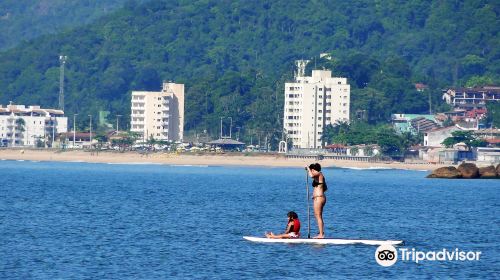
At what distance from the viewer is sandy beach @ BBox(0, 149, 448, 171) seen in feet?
588

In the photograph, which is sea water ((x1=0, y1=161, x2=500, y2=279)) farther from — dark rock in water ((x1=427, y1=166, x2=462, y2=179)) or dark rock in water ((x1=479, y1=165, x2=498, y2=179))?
dark rock in water ((x1=479, y1=165, x2=498, y2=179))

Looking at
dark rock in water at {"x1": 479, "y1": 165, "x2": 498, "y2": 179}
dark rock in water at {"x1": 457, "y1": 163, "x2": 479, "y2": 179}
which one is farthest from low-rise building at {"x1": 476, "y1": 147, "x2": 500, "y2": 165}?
dark rock in water at {"x1": 457, "y1": 163, "x2": 479, "y2": 179}

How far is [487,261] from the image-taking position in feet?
136

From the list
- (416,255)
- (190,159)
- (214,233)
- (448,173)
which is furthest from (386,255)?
(190,159)

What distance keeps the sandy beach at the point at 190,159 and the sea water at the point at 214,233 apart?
9281 centimetres

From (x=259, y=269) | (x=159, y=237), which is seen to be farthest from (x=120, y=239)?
(x=259, y=269)

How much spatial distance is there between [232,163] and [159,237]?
135315 millimetres

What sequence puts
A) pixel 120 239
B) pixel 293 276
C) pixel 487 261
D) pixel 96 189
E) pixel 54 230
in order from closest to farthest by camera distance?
pixel 293 276, pixel 487 261, pixel 120 239, pixel 54 230, pixel 96 189

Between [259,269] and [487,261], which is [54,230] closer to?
[259,269]

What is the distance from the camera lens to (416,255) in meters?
41.5

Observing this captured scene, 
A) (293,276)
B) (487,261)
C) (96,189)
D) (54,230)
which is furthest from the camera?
(96,189)

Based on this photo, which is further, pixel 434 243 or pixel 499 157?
pixel 499 157

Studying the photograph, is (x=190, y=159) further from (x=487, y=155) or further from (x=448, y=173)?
(x=448, y=173)

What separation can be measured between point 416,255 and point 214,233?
10079mm
